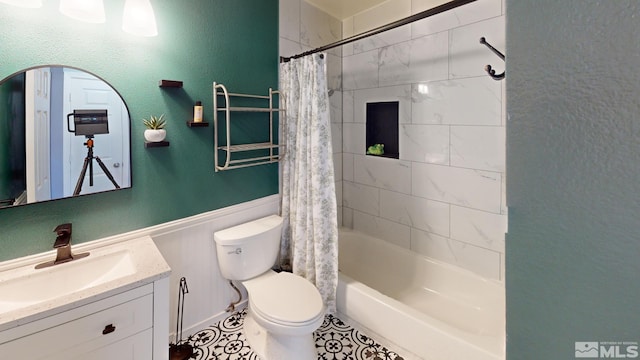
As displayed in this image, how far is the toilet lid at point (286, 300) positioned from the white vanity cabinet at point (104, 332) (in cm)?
53

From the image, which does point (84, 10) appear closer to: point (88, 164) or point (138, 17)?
point (138, 17)

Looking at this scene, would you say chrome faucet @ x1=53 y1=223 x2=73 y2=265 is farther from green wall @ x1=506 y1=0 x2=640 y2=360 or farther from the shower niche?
the shower niche

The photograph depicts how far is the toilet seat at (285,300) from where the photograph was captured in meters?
1.62

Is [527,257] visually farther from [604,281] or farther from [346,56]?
[346,56]

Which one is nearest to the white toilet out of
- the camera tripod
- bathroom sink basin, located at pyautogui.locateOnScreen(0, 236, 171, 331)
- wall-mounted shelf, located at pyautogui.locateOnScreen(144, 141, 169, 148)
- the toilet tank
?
the toilet tank

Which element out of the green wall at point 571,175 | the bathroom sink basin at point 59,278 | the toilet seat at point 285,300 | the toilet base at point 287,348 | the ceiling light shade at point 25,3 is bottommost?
the toilet base at point 287,348

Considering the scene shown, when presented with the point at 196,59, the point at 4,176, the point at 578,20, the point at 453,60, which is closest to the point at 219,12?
the point at 196,59

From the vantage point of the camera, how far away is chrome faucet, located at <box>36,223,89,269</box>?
1.40 m

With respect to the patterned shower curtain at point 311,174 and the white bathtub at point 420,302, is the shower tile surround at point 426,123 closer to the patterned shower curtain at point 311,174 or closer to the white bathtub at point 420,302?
the white bathtub at point 420,302

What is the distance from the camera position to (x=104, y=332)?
1.20 m

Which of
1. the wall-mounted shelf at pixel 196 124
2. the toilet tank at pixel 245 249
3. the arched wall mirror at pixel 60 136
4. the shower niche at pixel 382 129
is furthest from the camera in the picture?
the shower niche at pixel 382 129

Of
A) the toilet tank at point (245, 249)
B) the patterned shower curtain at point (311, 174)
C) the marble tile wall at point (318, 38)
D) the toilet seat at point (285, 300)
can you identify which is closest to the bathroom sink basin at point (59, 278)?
the toilet tank at point (245, 249)

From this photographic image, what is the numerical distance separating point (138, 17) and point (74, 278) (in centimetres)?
136

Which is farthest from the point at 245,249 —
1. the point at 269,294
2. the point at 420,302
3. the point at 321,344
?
the point at 420,302
